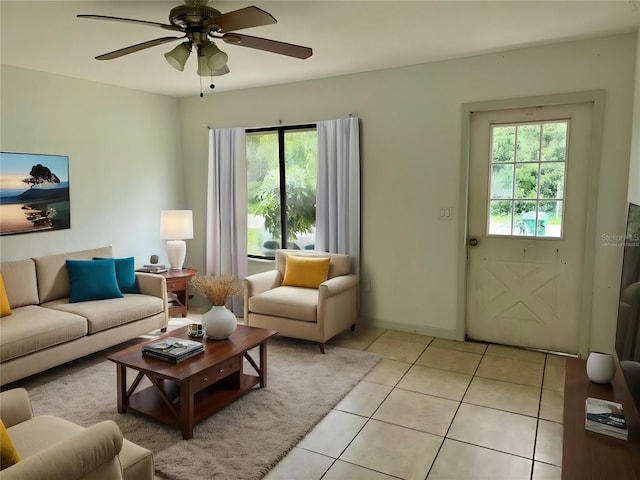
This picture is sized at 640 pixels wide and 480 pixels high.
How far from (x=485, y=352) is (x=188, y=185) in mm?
3864

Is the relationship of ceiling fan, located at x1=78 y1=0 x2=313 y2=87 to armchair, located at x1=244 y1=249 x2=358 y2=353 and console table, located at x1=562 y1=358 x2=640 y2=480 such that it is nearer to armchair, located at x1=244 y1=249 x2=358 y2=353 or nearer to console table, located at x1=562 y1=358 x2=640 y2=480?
armchair, located at x1=244 y1=249 x2=358 y2=353

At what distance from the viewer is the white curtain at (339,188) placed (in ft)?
14.8

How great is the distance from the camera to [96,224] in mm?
4746

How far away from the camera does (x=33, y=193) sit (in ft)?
13.7

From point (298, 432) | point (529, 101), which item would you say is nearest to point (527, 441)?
point (298, 432)

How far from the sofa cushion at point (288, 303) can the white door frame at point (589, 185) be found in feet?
4.38

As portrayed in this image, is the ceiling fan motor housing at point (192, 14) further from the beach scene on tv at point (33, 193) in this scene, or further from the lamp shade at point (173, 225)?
the lamp shade at point (173, 225)

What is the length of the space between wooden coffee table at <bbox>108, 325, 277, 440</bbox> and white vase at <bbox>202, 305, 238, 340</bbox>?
0.05 m

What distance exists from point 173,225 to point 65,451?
359 centimetres

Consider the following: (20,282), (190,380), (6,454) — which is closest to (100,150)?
(20,282)

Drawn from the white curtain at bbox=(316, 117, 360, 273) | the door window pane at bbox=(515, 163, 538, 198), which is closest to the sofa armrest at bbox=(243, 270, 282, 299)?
the white curtain at bbox=(316, 117, 360, 273)

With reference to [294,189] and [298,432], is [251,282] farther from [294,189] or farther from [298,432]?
[298,432]

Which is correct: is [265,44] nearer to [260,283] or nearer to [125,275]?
[260,283]

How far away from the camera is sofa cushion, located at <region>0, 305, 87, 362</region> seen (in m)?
3.13
